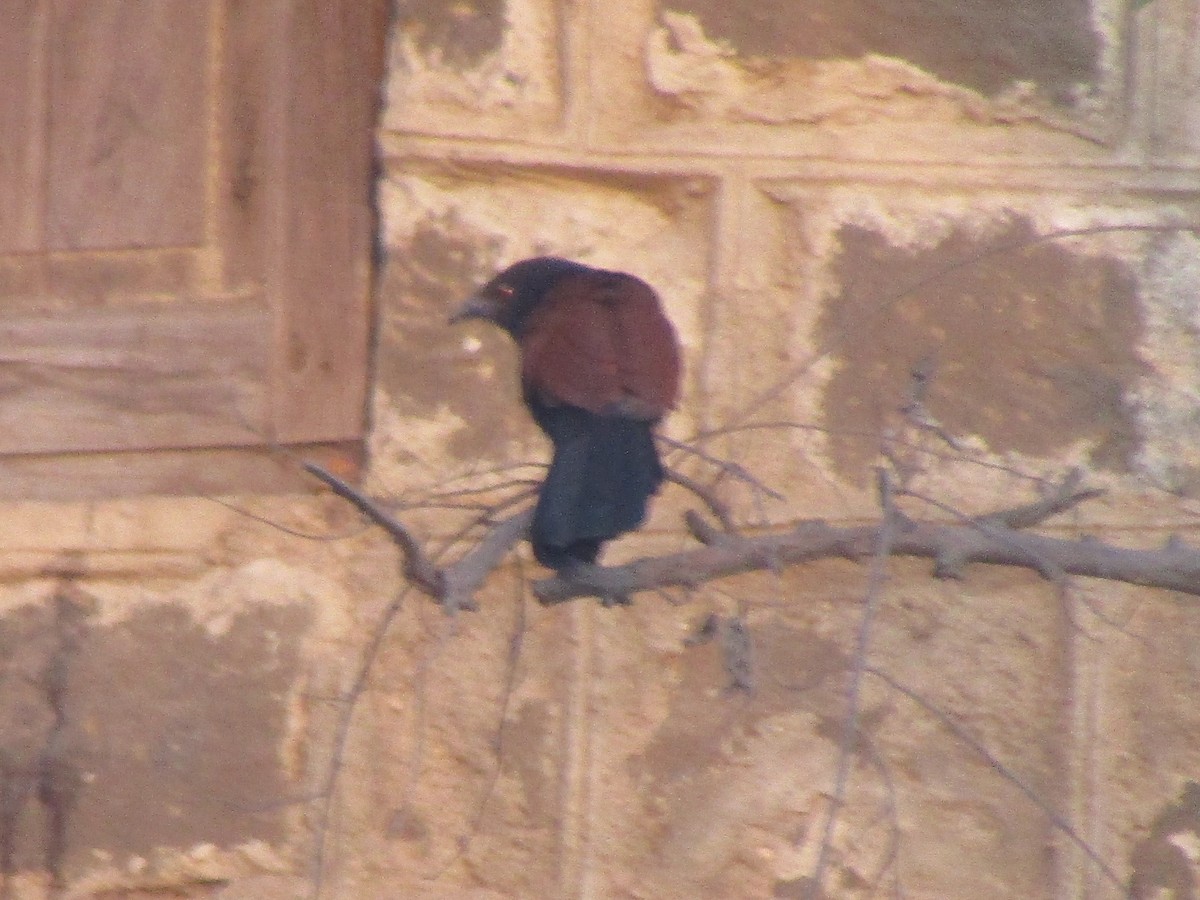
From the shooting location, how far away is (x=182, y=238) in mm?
2604

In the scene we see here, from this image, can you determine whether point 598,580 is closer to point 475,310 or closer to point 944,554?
point 944,554

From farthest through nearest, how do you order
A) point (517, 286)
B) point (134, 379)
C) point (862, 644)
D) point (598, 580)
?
point (134, 379) < point (517, 286) < point (598, 580) < point (862, 644)

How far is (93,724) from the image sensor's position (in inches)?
92.9

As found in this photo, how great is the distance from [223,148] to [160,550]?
24.4 inches

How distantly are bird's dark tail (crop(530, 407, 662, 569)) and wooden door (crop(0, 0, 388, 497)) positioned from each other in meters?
0.59

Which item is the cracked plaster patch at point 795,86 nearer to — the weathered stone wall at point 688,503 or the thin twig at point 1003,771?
the weathered stone wall at point 688,503

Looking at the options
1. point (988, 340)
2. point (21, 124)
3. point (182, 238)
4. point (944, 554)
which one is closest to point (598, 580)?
point (944, 554)

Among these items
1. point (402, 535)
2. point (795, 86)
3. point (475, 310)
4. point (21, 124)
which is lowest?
point (402, 535)

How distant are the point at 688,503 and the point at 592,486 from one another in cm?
43

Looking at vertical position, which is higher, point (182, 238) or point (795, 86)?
point (795, 86)

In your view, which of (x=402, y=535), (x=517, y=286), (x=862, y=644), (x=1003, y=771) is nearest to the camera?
(x=862, y=644)

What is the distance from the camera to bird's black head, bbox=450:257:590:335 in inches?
89.1

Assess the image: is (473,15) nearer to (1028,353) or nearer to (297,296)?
(297,296)

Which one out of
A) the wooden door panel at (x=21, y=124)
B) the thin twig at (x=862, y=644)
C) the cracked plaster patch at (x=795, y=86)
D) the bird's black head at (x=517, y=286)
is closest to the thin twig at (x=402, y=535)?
the thin twig at (x=862, y=644)
